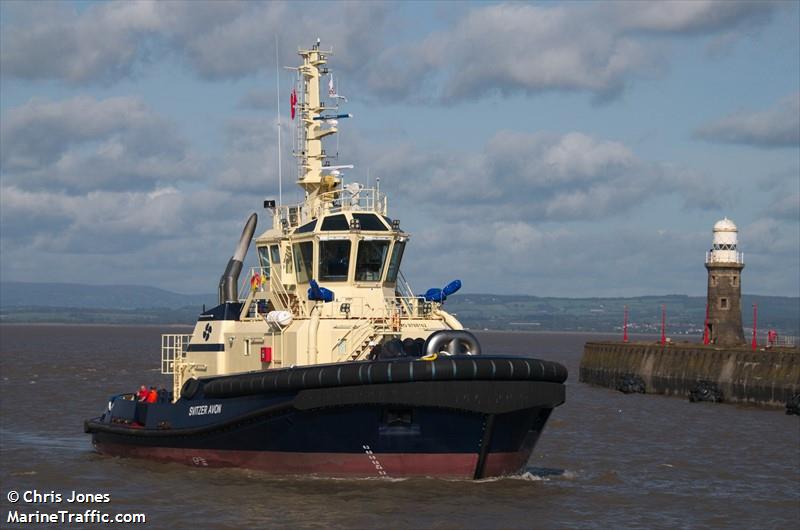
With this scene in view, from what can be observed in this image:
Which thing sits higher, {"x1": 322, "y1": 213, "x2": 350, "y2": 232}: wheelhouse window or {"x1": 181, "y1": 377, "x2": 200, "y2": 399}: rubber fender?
{"x1": 322, "y1": 213, "x2": 350, "y2": 232}: wheelhouse window

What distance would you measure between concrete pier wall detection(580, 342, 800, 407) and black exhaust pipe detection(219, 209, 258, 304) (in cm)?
2487

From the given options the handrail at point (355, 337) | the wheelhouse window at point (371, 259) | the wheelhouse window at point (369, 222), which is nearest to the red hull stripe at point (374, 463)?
the handrail at point (355, 337)

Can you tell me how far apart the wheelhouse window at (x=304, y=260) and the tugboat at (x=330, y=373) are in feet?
0.11

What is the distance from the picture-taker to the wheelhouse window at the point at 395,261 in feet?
80.8

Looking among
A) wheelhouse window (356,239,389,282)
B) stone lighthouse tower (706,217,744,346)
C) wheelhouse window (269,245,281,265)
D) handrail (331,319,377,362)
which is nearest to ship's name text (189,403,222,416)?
handrail (331,319,377,362)

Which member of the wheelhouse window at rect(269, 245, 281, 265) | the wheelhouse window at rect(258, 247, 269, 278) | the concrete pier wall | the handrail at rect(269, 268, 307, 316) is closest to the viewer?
the handrail at rect(269, 268, 307, 316)

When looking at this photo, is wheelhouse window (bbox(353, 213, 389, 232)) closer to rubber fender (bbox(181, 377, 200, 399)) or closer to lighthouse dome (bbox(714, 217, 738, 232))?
rubber fender (bbox(181, 377, 200, 399))

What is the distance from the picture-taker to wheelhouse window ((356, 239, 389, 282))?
24234 millimetres

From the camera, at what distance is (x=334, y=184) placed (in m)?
25.6

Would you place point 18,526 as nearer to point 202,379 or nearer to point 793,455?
point 202,379

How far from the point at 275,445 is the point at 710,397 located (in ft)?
98.0

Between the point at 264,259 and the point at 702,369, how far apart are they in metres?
29.4

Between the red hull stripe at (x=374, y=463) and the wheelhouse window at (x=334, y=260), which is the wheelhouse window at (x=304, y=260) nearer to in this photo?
the wheelhouse window at (x=334, y=260)

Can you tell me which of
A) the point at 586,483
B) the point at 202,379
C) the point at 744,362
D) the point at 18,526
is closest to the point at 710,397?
the point at 744,362
